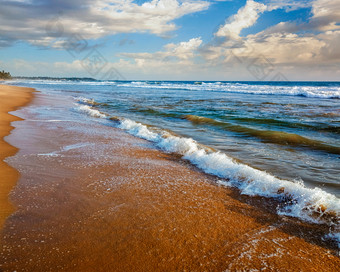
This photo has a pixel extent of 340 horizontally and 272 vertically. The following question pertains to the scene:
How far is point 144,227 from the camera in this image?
2842mm

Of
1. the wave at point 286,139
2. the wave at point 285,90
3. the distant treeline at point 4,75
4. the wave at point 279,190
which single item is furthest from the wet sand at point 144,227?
the distant treeline at point 4,75

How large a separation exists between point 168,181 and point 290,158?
11.8ft

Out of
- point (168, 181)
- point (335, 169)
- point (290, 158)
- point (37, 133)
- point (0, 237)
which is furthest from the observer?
point (37, 133)

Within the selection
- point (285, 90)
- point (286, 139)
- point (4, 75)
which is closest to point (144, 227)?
point (286, 139)

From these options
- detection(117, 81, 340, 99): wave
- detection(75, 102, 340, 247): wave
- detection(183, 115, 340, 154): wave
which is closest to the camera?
detection(75, 102, 340, 247): wave

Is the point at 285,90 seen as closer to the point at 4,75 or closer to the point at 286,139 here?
the point at 286,139

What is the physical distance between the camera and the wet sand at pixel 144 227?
7.53 feet

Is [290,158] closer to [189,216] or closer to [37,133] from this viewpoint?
[189,216]

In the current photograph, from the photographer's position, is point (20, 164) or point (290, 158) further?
point (290, 158)

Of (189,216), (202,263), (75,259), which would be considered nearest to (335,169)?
(189,216)

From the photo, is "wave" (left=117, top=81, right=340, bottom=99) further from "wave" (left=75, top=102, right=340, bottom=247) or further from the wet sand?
the wet sand

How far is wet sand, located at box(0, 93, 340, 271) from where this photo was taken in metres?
2.29

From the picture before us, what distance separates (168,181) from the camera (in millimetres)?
4312

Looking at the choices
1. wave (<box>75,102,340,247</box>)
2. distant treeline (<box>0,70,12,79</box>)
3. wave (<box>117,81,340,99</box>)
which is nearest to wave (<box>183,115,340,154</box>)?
wave (<box>75,102,340,247</box>)
